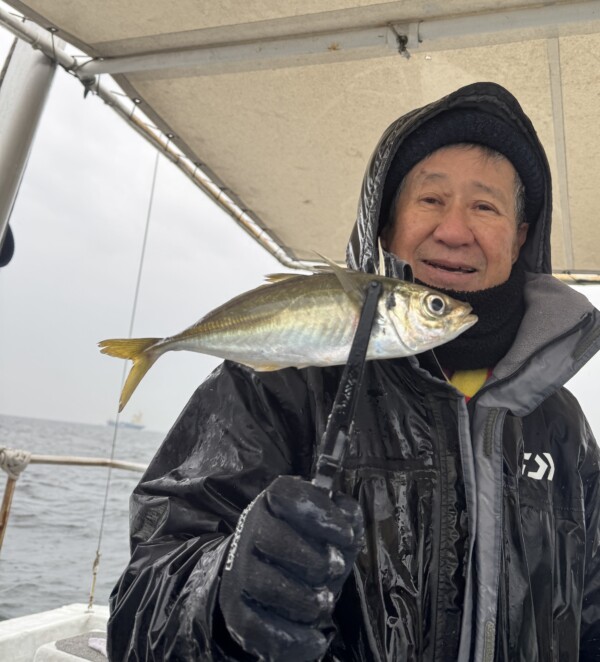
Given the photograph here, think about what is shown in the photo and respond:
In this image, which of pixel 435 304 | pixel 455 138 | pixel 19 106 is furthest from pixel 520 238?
pixel 19 106

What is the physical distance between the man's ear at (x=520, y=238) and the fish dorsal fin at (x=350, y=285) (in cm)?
106

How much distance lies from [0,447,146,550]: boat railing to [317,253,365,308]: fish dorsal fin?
3.37 metres

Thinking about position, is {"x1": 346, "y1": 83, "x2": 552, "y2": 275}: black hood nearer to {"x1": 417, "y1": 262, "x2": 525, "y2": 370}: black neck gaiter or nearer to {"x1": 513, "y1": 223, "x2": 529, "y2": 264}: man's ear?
{"x1": 513, "y1": 223, "x2": 529, "y2": 264}: man's ear

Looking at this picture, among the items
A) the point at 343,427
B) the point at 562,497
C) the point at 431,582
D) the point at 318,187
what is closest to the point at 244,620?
the point at 343,427

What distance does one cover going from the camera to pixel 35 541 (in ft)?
66.4

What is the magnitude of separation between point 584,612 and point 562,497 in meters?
0.37

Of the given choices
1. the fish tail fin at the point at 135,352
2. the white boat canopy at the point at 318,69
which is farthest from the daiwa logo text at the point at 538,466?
the white boat canopy at the point at 318,69

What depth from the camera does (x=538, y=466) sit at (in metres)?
1.60

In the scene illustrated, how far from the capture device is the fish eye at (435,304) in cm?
125

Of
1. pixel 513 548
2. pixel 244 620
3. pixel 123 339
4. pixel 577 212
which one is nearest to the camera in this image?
pixel 244 620

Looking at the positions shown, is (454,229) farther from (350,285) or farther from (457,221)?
(350,285)

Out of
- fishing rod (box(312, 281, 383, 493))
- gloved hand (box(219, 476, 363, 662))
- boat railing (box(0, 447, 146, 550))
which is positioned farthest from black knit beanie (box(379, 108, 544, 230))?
boat railing (box(0, 447, 146, 550))

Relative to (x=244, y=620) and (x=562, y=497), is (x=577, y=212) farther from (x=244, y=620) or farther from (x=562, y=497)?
(x=244, y=620)

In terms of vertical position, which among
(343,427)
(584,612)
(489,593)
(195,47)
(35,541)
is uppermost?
(195,47)
